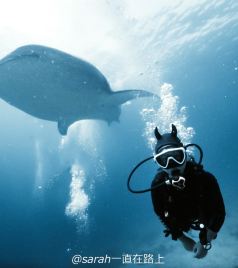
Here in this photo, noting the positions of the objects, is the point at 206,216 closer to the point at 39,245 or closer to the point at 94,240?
the point at 94,240

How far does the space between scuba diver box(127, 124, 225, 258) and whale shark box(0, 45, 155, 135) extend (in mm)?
4788

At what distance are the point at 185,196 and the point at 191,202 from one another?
0.36ft

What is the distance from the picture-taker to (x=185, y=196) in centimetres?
314

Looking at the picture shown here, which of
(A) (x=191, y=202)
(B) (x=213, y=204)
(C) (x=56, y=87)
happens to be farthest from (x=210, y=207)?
(C) (x=56, y=87)

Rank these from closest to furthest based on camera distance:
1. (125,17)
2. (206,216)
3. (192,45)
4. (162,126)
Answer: (206,216) < (125,17) < (192,45) < (162,126)

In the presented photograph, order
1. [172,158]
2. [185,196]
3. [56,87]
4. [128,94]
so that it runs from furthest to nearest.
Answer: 1. [128,94]
2. [56,87]
3. [185,196]
4. [172,158]

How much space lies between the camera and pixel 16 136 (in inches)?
1892

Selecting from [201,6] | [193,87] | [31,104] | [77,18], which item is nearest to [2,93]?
[31,104]

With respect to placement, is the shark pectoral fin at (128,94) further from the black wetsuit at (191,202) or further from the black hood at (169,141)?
the black wetsuit at (191,202)

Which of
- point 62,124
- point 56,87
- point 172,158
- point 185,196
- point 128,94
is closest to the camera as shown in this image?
point 172,158

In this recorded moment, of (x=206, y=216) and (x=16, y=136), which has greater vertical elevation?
(x=16, y=136)

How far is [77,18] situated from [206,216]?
17383 millimetres

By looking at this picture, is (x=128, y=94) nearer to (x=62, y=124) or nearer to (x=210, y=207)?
(x=62, y=124)

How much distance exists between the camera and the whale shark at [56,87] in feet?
22.6
